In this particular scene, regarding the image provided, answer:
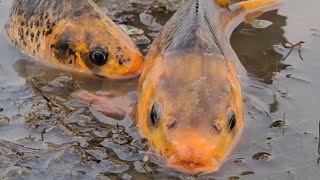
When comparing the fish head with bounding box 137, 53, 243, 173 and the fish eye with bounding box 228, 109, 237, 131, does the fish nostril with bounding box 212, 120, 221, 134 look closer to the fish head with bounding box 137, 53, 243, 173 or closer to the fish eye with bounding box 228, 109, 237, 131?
the fish head with bounding box 137, 53, 243, 173

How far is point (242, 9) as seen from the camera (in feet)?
22.1

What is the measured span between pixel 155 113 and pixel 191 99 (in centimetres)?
27

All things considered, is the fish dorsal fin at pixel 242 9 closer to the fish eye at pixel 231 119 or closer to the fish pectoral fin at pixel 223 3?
the fish pectoral fin at pixel 223 3

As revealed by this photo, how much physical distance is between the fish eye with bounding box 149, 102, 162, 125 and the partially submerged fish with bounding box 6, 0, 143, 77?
1326 mm

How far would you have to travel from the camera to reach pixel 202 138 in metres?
3.75

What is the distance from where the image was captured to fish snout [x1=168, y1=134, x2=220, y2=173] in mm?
3678

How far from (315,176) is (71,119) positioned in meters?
1.79

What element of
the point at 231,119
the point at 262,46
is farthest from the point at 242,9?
the point at 231,119

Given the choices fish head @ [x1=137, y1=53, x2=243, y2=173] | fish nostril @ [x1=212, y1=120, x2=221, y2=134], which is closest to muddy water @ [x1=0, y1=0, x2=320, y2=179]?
fish head @ [x1=137, y1=53, x2=243, y2=173]

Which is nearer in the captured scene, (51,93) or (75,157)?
(75,157)

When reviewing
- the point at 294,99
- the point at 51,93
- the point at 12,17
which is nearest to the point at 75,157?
the point at 51,93

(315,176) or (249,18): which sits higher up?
(249,18)

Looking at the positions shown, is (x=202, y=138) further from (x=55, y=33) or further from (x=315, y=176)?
(x=55, y=33)

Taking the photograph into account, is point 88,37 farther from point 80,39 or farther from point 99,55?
point 99,55
